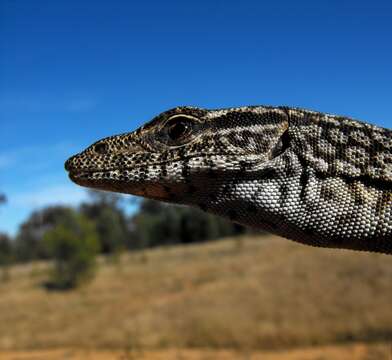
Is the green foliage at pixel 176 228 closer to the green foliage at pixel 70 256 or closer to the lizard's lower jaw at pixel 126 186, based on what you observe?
the green foliage at pixel 70 256

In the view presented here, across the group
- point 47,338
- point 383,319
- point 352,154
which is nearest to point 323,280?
point 383,319

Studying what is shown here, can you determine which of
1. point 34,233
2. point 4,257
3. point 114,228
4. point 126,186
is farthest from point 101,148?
point 34,233

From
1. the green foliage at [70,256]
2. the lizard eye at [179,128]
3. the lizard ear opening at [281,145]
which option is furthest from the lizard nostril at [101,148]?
the green foliage at [70,256]

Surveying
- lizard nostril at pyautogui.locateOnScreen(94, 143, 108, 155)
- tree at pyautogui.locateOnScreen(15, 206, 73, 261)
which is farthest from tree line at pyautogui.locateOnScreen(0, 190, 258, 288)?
lizard nostril at pyautogui.locateOnScreen(94, 143, 108, 155)

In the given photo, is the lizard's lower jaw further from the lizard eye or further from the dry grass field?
the dry grass field

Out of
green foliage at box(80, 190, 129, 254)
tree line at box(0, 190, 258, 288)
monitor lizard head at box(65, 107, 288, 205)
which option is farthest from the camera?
green foliage at box(80, 190, 129, 254)

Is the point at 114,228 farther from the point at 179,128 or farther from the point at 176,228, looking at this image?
→ the point at 179,128
